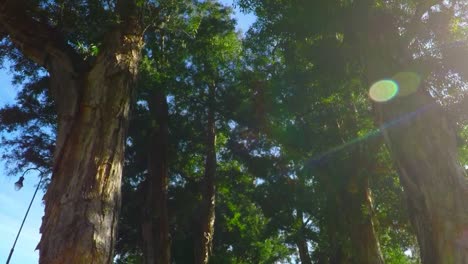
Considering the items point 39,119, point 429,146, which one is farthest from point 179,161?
point 429,146

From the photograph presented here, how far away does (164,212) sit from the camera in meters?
13.2

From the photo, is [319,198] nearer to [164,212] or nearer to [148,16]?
[164,212]

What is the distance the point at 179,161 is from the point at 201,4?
21.9ft

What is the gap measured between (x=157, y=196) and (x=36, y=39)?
8687mm

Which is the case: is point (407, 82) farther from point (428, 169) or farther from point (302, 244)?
point (302, 244)

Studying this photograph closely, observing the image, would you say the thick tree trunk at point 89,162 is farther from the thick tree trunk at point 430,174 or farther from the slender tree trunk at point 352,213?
the slender tree trunk at point 352,213

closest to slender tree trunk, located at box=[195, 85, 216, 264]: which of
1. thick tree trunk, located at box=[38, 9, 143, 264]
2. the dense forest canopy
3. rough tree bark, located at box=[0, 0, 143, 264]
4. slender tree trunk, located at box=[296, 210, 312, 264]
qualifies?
the dense forest canopy

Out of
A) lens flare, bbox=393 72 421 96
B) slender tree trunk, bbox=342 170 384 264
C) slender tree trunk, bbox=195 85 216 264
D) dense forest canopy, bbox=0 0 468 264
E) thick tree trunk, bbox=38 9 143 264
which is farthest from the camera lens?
slender tree trunk, bbox=195 85 216 264

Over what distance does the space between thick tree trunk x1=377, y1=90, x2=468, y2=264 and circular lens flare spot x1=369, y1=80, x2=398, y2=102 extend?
0.59ft

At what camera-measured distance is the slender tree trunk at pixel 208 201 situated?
13727 millimetres

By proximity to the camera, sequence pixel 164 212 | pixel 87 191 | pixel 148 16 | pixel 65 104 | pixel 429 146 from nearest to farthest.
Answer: pixel 87 191 → pixel 65 104 → pixel 429 146 → pixel 148 16 → pixel 164 212

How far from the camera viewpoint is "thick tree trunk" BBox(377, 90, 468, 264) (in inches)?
232

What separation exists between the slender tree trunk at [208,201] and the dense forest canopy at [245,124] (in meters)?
0.07

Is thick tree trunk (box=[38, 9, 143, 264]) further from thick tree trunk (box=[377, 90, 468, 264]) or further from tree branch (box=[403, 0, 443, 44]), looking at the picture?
tree branch (box=[403, 0, 443, 44])
